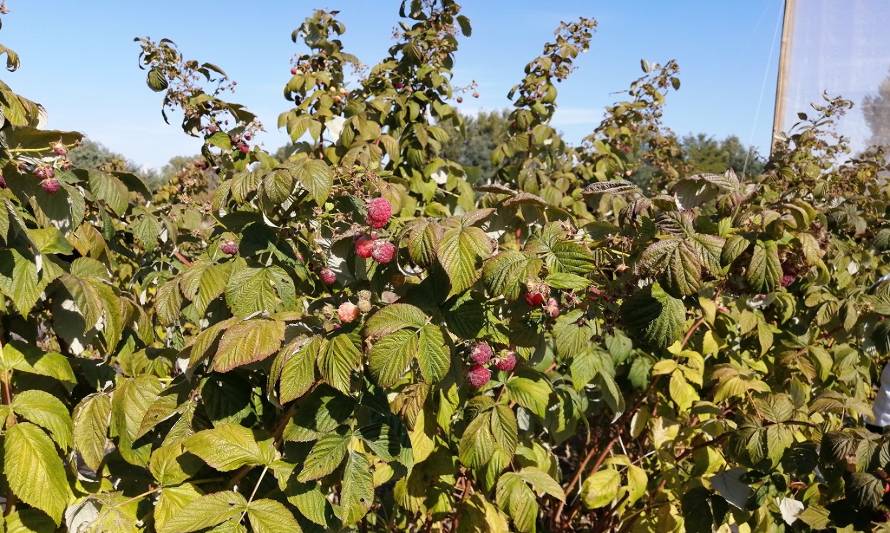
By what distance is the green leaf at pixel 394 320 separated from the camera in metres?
1.11

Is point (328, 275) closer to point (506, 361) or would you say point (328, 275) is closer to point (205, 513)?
point (506, 361)

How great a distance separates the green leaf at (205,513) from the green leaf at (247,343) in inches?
9.6

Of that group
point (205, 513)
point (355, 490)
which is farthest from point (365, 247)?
point (205, 513)

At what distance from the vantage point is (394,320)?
1138mm

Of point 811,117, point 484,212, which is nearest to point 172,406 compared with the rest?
point 484,212

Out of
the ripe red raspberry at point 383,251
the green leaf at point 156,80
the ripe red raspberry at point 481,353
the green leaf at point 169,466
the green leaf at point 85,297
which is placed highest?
the green leaf at point 156,80

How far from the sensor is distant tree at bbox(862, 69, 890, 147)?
5695 millimetres

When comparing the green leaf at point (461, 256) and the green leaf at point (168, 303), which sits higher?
the green leaf at point (461, 256)

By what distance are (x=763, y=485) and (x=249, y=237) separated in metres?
1.62

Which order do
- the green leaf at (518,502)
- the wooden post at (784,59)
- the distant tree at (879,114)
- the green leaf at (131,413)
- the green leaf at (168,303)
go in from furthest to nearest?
the distant tree at (879,114) → the wooden post at (784,59) → the green leaf at (518,502) → the green leaf at (168,303) → the green leaf at (131,413)

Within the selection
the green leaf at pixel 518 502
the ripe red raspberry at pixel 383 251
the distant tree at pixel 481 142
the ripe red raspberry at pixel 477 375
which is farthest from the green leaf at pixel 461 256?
the distant tree at pixel 481 142

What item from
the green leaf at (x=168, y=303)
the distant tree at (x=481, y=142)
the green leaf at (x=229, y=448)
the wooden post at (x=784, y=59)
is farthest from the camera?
the distant tree at (x=481, y=142)

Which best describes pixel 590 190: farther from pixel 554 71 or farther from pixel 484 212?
pixel 554 71

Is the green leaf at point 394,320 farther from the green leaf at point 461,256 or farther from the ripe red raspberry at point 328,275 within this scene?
the ripe red raspberry at point 328,275
